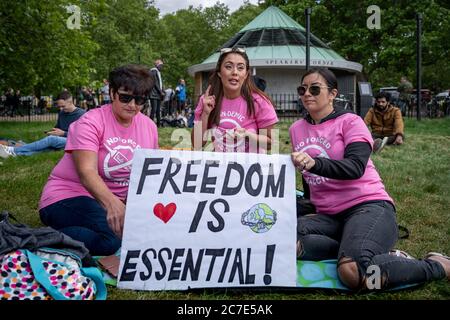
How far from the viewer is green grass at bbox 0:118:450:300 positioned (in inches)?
123

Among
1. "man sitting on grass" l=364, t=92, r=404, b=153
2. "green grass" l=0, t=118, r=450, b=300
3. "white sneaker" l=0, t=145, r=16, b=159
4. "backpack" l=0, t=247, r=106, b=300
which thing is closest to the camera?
"backpack" l=0, t=247, r=106, b=300

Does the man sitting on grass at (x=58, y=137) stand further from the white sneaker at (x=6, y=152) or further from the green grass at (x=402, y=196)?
the green grass at (x=402, y=196)

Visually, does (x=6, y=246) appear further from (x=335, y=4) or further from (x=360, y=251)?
(x=335, y=4)

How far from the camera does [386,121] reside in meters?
10.4

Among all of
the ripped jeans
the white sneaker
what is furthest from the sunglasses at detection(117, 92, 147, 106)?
the white sneaker

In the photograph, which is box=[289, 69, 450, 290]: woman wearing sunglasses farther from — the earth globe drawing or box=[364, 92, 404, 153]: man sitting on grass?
box=[364, 92, 404, 153]: man sitting on grass

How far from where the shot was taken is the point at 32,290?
2744 mm

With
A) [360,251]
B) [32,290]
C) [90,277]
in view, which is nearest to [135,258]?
[90,277]

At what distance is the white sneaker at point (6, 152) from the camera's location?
9.10 m

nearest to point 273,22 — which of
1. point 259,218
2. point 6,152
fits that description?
point 6,152

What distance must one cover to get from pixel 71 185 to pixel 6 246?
3.47ft

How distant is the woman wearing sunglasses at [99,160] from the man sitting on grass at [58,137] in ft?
19.3

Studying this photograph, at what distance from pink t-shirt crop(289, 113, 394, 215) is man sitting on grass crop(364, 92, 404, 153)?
22.5ft

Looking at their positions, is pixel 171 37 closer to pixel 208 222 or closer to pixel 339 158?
pixel 339 158
